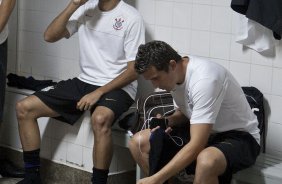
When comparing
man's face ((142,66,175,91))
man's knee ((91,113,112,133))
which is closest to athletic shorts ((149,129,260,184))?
man's face ((142,66,175,91))

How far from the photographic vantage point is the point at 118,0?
318 centimetres

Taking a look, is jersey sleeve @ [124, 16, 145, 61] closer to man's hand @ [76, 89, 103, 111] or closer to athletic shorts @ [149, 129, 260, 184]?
man's hand @ [76, 89, 103, 111]

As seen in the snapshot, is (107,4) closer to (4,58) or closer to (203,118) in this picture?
(4,58)

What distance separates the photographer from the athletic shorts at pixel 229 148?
2.42 meters

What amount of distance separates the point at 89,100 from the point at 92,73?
243 millimetres

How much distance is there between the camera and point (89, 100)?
304 cm

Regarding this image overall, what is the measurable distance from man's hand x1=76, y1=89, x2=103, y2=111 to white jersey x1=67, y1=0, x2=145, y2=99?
0.14 meters

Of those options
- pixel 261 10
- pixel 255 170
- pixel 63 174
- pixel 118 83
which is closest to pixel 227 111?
pixel 255 170

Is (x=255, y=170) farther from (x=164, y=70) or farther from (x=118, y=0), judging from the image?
(x=118, y=0)

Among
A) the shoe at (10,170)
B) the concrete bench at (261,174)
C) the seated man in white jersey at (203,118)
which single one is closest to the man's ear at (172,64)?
the seated man in white jersey at (203,118)

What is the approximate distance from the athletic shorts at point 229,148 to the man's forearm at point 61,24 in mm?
993

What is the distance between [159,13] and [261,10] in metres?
0.75

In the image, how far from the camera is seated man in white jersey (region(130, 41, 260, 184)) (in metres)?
2.30

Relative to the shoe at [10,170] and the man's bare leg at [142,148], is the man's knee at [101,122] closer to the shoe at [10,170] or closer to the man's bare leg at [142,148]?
the man's bare leg at [142,148]
